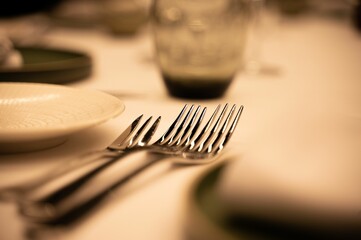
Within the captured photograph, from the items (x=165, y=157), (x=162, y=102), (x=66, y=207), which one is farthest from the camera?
(x=162, y=102)

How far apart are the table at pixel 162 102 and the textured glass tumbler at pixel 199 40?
37mm

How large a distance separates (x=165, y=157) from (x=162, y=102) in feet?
0.99

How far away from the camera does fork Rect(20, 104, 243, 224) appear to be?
351mm

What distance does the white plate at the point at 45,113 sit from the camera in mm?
480

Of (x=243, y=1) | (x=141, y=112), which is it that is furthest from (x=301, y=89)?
(x=141, y=112)

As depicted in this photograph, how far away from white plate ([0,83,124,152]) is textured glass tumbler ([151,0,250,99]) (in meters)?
0.25

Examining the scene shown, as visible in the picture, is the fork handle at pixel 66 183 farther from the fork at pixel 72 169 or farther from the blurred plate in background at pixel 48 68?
the blurred plate in background at pixel 48 68

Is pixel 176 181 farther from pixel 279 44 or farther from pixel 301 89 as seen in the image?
pixel 279 44

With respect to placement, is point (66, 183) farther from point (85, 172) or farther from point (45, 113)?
point (45, 113)

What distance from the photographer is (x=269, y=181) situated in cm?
42

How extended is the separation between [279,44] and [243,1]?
82 centimetres

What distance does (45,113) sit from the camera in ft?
1.92

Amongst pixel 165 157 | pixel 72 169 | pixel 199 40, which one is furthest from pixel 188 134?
pixel 199 40

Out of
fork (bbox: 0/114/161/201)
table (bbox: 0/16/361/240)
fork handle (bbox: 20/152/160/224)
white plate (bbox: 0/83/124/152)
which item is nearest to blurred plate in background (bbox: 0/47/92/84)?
table (bbox: 0/16/361/240)
